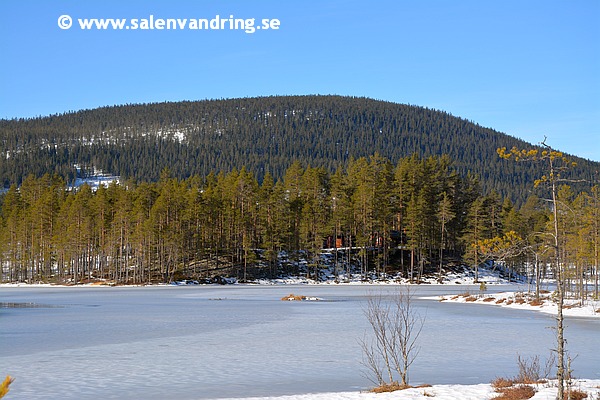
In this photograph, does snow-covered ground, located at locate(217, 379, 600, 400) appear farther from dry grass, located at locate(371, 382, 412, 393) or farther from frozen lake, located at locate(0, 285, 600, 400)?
frozen lake, located at locate(0, 285, 600, 400)

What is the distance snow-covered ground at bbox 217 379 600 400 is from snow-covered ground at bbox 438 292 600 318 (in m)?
26.2

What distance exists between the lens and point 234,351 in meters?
21.1

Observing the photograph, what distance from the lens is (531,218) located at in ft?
365

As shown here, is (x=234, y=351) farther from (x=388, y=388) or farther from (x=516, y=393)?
(x=516, y=393)

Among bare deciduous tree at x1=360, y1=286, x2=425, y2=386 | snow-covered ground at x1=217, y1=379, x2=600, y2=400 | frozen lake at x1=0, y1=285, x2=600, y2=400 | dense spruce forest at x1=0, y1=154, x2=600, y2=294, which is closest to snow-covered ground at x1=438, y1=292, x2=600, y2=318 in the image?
frozen lake at x1=0, y1=285, x2=600, y2=400

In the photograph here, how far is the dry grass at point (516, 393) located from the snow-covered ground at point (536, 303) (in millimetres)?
26884

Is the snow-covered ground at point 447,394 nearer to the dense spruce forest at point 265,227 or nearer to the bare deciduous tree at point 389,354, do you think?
the bare deciduous tree at point 389,354

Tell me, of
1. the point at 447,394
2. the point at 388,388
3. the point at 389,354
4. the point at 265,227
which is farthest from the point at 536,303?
the point at 265,227

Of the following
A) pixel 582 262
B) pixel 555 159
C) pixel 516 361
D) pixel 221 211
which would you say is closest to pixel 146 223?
pixel 221 211

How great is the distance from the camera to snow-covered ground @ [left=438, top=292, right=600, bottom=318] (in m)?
39.6

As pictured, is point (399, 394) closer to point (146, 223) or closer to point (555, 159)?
point (555, 159)

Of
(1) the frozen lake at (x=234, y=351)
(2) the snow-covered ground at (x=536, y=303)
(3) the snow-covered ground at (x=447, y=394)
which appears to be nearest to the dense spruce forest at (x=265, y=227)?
(2) the snow-covered ground at (x=536, y=303)

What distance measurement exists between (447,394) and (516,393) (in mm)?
1400

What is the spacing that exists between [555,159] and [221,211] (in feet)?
280
